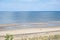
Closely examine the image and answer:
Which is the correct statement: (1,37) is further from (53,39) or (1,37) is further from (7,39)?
(7,39)

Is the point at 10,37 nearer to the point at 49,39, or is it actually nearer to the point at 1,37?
the point at 49,39

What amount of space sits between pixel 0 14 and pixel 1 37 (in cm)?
779

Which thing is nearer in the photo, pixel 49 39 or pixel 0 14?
pixel 49 39

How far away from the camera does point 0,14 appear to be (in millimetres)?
12031

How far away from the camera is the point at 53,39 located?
3682 millimetres

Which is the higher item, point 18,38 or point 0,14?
point 0,14

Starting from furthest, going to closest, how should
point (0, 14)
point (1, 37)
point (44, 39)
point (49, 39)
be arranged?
point (0, 14)
point (1, 37)
point (49, 39)
point (44, 39)

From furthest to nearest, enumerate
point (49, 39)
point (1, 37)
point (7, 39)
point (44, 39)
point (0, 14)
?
point (0, 14), point (1, 37), point (49, 39), point (44, 39), point (7, 39)

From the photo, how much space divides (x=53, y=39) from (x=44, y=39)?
348 millimetres

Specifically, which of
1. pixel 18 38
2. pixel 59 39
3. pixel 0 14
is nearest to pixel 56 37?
pixel 59 39

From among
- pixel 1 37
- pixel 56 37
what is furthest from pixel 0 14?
pixel 56 37

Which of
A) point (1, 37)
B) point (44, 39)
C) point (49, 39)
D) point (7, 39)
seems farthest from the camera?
point (1, 37)

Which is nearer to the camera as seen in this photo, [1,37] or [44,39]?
[44,39]

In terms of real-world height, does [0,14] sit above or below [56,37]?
above
